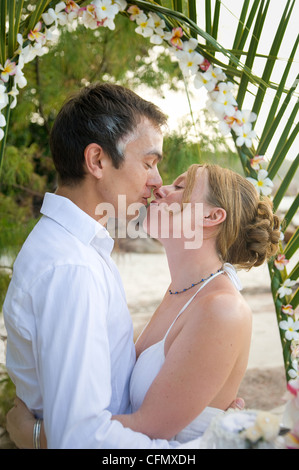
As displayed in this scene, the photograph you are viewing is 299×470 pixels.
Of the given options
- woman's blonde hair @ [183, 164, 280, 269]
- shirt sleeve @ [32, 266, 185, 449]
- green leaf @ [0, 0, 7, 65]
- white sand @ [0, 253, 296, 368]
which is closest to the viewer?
shirt sleeve @ [32, 266, 185, 449]

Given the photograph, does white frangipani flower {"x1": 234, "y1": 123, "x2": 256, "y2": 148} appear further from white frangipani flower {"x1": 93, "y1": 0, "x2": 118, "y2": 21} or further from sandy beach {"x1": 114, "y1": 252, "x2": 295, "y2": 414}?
sandy beach {"x1": 114, "y1": 252, "x2": 295, "y2": 414}

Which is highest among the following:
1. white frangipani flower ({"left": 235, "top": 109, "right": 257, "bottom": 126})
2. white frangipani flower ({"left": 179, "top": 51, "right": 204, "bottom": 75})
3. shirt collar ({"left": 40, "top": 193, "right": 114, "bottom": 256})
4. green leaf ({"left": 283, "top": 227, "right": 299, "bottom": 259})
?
white frangipani flower ({"left": 179, "top": 51, "right": 204, "bottom": 75})

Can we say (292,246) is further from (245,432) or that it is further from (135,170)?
(245,432)

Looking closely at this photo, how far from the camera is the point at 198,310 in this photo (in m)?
1.72

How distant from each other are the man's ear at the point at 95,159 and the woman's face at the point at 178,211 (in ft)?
0.98

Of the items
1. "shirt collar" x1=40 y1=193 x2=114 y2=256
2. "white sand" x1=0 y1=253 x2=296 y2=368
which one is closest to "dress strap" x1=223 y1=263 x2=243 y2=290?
"shirt collar" x1=40 y1=193 x2=114 y2=256

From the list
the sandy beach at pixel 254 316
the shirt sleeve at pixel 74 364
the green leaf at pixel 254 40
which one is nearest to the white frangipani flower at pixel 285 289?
the green leaf at pixel 254 40

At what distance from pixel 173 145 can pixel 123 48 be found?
0.75 metres

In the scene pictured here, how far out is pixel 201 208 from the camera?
2.00 m

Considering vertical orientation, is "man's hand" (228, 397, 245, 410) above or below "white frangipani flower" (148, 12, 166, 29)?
below

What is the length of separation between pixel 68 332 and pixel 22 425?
0.44m

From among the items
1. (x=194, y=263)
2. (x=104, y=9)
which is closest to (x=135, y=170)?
(x=194, y=263)

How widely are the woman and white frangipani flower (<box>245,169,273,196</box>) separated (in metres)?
0.08

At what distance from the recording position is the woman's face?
202 centimetres
